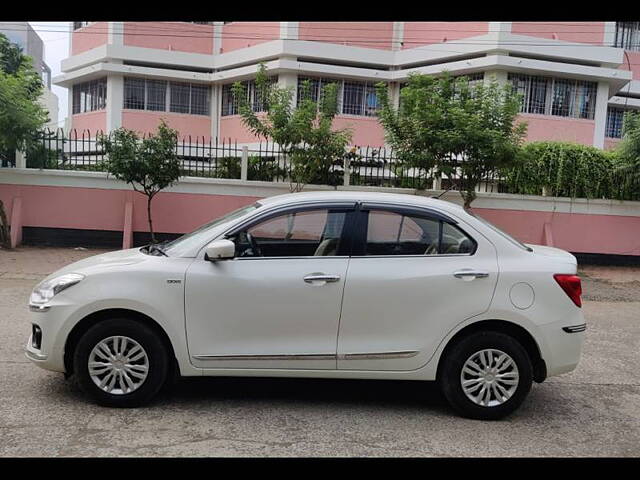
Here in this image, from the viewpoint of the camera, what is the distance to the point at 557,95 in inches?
835

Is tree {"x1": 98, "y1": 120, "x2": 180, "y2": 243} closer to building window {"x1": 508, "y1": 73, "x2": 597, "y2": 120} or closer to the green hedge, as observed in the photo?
the green hedge

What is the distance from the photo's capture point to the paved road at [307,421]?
4.04m

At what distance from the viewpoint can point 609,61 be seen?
69.4ft

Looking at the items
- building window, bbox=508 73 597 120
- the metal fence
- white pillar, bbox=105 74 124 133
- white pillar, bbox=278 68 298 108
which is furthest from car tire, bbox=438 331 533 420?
white pillar, bbox=105 74 124 133

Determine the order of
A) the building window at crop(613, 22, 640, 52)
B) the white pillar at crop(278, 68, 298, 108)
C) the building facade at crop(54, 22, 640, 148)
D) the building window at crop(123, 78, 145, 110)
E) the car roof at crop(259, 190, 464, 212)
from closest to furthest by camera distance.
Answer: the car roof at crop(259, 190, 464, 212)
the building facade at crop(54, 22, 640, 148)
the white pillar at crop(278, 68, 298, 108)
the building window at crop(123, 78, 145, 110)
the building window at crop(613, 22, 640, 52)

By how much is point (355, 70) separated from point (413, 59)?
7.31 ft

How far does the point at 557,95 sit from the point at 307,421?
65.1 ft

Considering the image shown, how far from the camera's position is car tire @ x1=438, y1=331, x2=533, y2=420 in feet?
15.1

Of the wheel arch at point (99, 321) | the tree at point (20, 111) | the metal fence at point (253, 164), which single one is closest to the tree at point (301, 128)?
the metal fence at point (253, 164)

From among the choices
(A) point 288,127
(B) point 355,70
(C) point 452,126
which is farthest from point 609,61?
(A) point 288,127

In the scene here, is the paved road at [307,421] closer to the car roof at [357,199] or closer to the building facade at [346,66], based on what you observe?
the car roof at [357,199]

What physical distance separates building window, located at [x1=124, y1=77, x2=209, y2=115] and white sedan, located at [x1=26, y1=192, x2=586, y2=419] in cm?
2036

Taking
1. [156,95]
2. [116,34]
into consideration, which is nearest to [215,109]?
[156,95]
